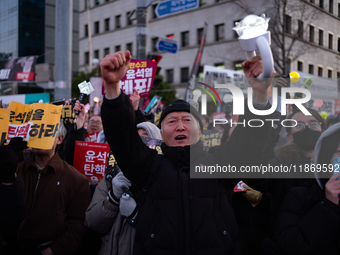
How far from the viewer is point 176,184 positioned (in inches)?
76.3

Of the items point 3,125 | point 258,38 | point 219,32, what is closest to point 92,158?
point 3,125

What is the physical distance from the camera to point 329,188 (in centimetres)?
168

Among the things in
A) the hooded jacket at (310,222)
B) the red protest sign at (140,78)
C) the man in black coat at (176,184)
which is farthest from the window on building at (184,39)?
the hooded jacket at (310,222)

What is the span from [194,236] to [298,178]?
0.85 metres

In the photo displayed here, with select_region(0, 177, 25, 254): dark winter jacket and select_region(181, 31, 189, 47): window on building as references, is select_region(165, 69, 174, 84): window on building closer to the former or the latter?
select_region(181, 31, 189, 47): window on building

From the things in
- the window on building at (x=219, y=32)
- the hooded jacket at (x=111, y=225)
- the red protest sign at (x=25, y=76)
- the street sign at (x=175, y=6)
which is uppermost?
the window on building at (x=219, y=32)

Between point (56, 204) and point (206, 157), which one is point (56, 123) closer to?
point (56, 204)

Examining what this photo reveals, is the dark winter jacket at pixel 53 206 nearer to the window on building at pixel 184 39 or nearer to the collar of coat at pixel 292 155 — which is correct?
the collar of coat at pixel 292 155

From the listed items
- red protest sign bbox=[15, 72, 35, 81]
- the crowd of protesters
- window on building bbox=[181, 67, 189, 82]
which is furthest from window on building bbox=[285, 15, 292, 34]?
window on building bbox=[181, 67, 189, 82]

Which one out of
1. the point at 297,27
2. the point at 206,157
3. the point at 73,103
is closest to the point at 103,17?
the point at 297,27

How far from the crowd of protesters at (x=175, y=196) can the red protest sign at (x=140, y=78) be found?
2537 mm

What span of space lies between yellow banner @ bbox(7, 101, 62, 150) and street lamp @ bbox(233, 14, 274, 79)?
70.3 inches

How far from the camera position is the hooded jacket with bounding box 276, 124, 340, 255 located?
66.1 inches

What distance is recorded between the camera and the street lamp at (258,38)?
4.50ft
